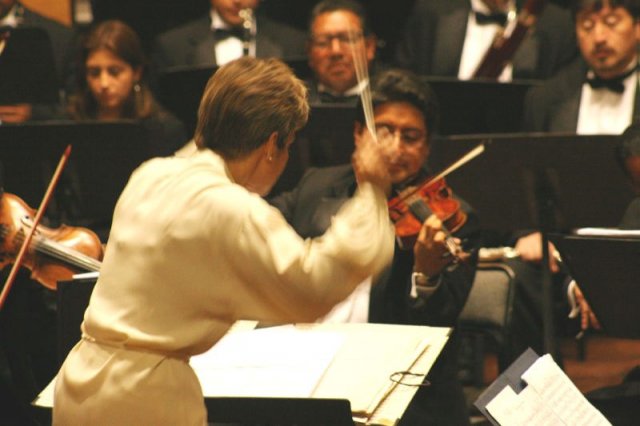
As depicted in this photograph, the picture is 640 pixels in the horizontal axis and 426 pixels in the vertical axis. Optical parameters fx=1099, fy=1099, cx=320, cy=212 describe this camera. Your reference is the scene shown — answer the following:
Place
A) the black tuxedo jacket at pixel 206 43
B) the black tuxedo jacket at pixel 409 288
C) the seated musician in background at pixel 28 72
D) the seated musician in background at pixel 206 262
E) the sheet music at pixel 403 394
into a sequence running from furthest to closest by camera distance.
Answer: the black tuxedo jacket at pixel 206 43 → the seated musician in background at pixel 28 72 → the black tuxedo jacket at pixel 409 288 → the sheet music at pixel 403 394 → the seated musician in background at pixel 206 262

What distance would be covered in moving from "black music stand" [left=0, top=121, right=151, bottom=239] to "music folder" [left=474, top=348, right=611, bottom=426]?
1864 mm

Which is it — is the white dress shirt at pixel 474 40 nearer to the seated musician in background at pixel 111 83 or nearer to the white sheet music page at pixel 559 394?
the seated musician in background at pixel 111 83

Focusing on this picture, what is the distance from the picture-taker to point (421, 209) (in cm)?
285

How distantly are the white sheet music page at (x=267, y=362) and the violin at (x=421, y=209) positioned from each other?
640mm

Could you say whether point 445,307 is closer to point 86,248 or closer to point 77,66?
point 86,248

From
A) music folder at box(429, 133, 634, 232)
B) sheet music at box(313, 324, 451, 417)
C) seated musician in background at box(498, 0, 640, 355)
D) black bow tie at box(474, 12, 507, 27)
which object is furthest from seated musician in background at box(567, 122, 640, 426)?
black bow tie at box(474, 12, 507, 27)

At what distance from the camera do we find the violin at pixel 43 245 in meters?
3.07

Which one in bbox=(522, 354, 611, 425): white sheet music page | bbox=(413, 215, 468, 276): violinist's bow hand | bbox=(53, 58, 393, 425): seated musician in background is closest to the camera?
bbox=(53, 58, 393, 425): seated musician in background

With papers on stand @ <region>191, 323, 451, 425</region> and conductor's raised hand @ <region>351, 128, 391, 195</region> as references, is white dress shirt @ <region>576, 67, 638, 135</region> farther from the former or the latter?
conductor's raised hand @ <region>351, 128, 391, 195</region>

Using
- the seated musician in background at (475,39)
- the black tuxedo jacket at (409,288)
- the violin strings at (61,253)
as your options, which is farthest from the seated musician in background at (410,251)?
the seated musician in background at (475,39)

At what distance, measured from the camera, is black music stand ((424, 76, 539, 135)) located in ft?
12.8

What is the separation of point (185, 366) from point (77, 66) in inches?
105

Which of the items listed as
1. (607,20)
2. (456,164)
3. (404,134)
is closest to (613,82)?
(607,20)

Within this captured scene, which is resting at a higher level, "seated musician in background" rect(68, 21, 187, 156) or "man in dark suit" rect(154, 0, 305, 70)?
"man in dark suit" rect(154, 0, 305, 70)
